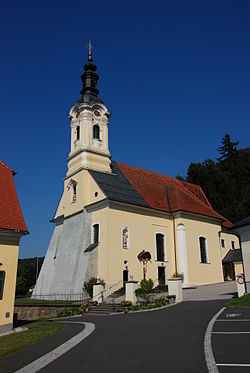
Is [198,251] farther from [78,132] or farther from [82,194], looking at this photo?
[78,132]

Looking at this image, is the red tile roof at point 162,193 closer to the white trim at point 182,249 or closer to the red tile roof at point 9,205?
the white trim at point 182,249

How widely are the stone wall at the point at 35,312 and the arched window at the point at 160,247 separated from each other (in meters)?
11.1

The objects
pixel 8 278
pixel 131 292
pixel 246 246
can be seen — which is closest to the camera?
pixel 8 278


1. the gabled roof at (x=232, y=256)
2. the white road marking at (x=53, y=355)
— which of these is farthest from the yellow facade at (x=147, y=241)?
the white road marking at (x=53, y=355)

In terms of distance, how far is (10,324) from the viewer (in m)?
14.2

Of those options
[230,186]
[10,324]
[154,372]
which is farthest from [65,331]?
[230,186]

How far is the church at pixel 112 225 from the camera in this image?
26781 mm

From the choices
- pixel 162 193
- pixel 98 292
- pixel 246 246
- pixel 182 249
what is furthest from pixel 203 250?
pixel 246 246

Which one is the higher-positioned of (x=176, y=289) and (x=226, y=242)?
(x=226, y=242)

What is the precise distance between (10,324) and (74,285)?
40.4 feet

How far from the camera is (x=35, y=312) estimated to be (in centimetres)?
2203

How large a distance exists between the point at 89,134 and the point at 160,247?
12.4m

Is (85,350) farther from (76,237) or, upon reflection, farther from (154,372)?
(76,237)

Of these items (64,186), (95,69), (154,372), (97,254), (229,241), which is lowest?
(154,372)
